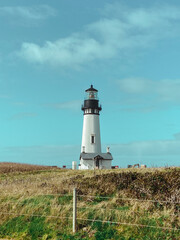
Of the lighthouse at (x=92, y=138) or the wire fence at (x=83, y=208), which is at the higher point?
the lighthouse at (x=92, y=138)

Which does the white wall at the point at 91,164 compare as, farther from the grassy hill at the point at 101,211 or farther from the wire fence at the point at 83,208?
the wire fence at the point at 83,208

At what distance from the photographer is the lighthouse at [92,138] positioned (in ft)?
142

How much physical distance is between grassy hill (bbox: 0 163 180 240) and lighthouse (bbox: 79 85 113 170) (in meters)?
29.1

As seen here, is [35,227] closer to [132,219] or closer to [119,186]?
[132,219]

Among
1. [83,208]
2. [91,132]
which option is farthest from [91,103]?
[83,208]

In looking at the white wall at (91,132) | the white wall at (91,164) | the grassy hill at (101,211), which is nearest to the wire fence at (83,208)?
the grassy hill at (101,211)

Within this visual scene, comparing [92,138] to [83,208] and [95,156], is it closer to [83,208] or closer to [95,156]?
[95,156]

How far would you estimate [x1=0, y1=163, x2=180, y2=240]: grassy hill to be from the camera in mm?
9352

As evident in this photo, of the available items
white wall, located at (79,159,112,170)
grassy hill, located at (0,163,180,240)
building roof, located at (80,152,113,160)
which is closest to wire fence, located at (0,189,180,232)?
grassy hill, located at (0,163,180,240)

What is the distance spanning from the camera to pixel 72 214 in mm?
10578

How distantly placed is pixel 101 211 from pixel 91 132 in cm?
3368

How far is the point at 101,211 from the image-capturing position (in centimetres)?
1048

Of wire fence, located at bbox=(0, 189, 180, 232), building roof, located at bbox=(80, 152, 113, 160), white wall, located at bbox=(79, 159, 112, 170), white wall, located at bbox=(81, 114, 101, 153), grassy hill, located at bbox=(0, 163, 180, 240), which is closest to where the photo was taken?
grassy hill, located at bbox=(0, 163, 180, 240)

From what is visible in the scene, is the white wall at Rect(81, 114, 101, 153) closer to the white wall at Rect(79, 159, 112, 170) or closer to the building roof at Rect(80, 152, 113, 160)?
the building roof at Rect(80, 152, 113, 160)
